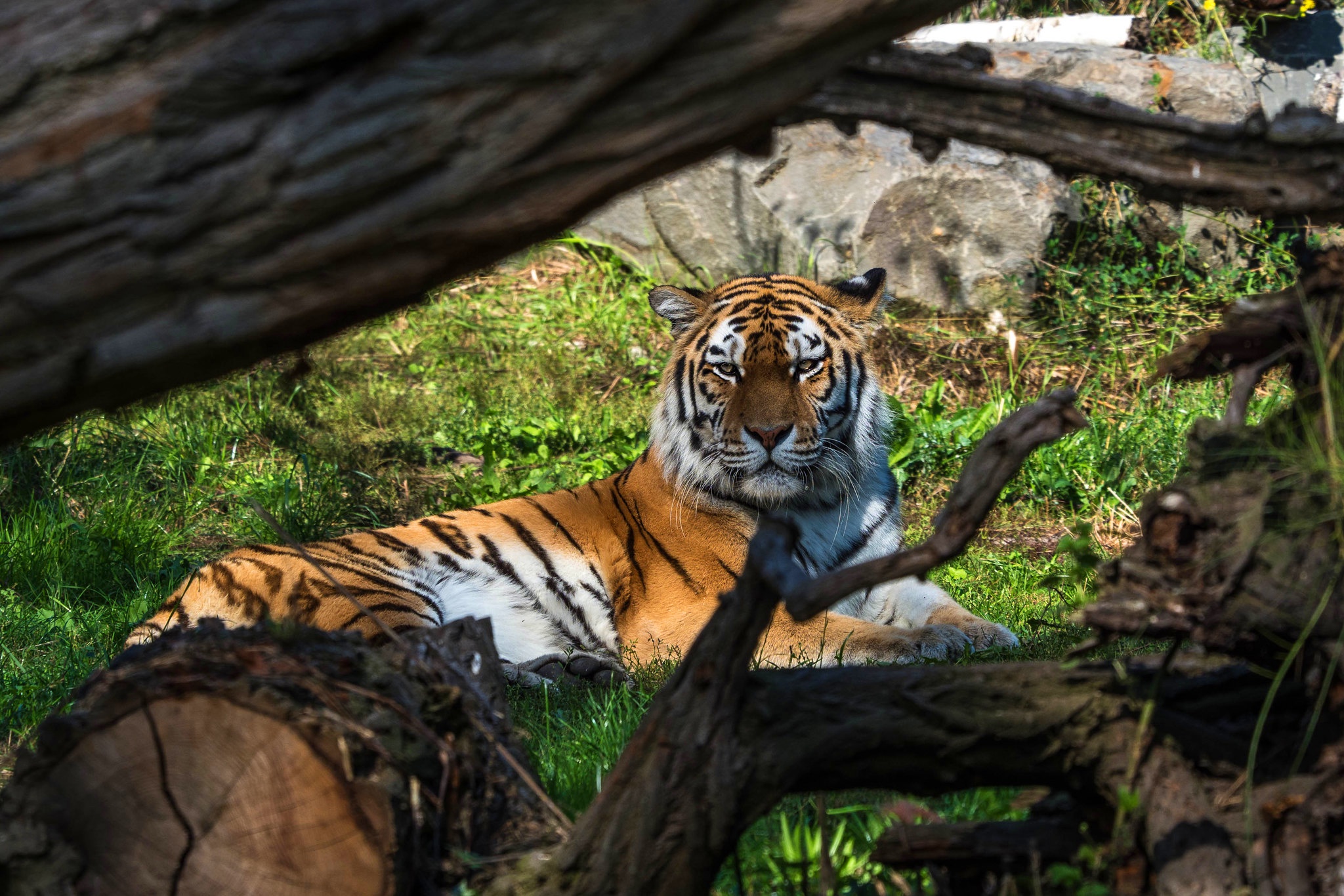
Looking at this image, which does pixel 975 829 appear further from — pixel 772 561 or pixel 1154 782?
pixel 772 561

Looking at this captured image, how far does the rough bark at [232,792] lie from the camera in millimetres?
1804

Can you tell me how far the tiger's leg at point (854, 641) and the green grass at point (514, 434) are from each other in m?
0.24

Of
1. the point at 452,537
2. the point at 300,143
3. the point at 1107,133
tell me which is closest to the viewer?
the point at 300,143

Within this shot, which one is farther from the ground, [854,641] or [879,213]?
[879,213]

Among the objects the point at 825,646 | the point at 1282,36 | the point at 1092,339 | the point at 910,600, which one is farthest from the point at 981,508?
the point at 1282,36

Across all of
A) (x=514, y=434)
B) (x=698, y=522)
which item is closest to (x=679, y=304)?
(x=698, y=522)

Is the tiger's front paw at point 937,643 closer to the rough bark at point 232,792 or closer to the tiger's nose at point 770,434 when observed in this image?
the tiger's nose at point 770,434

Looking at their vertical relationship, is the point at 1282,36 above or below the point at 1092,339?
above

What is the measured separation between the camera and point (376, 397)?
673 centimetres

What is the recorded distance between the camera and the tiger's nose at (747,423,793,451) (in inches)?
175

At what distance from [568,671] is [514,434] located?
7.55ft

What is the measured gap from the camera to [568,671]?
425 cm

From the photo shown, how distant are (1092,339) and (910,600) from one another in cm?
265

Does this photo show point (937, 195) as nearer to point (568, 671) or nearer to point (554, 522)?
point (554, 522)
